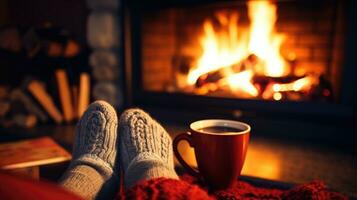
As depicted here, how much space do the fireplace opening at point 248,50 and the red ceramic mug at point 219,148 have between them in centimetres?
66

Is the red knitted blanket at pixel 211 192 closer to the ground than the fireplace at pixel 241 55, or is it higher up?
closer to the ground

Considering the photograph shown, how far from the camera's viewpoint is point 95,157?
0.81 m

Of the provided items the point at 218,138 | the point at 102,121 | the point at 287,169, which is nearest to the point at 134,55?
the point at 102,121

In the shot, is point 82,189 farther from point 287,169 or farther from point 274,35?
point 274,35

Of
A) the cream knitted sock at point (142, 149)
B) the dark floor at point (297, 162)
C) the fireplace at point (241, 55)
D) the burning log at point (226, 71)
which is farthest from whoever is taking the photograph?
the burning log at point (226, 71)

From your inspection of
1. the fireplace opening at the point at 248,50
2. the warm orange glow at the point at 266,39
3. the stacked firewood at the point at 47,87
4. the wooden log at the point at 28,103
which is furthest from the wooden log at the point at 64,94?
the warm orange glow at the point at 266,39

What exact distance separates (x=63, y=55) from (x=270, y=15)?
1007 millimetres

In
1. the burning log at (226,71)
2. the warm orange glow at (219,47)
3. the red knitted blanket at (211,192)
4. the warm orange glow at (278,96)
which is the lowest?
the red knitted blanket at (211,192)

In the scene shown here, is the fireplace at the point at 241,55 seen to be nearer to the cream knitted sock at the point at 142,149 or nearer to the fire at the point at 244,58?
the fire at the point at 244,58

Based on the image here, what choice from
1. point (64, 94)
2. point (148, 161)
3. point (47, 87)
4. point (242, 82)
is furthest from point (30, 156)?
point (242, 82)

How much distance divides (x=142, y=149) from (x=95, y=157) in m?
0.12

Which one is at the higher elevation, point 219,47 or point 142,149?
point 219,47

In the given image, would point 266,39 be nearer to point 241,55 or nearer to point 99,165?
point 241,55

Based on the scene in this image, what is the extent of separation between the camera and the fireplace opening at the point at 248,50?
131cm
